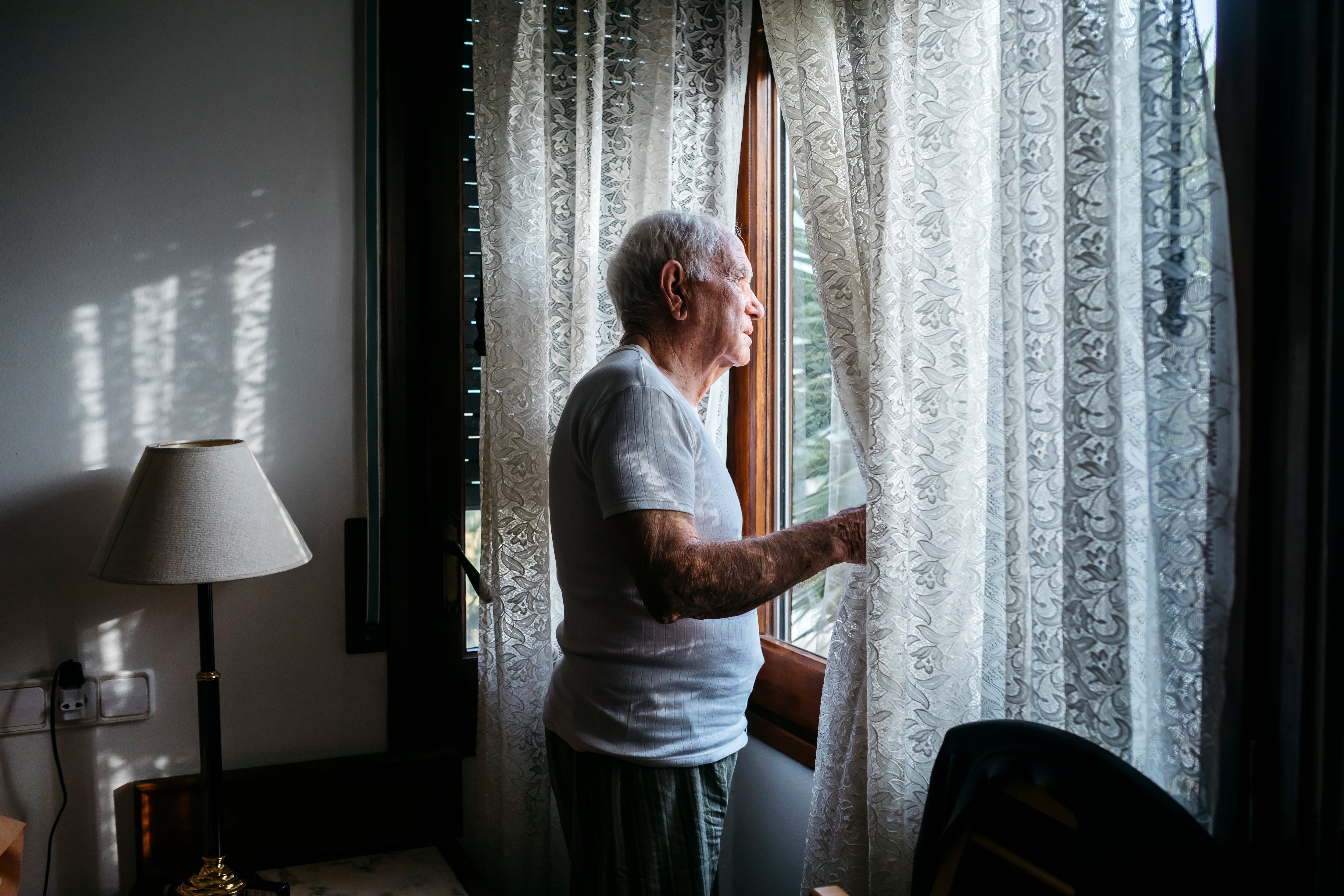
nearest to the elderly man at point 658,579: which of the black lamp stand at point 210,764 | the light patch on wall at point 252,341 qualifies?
the black lamp stand at point 210,764

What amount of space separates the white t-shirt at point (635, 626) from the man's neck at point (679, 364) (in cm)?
6

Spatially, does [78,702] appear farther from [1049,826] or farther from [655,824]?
[1049,826]

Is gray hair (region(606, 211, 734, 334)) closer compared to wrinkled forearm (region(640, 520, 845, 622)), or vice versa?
wrinkled forearm (region(640, 520, 845, 622))

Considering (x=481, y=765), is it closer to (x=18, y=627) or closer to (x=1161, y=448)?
(x=18, y=627)

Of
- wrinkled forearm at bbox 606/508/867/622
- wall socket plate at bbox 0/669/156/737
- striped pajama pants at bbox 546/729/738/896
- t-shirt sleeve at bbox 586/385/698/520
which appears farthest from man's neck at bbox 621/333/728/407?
wall socket plate at bbox 0/669/156/737

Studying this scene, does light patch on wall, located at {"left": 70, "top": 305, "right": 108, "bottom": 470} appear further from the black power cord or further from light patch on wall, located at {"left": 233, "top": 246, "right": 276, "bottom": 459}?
the black power cord

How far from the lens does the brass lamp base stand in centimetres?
141

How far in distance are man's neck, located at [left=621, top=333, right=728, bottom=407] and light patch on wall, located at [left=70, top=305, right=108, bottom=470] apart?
3.33 ft

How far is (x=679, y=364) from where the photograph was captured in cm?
132

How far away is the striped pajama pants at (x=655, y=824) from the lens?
1188 mm

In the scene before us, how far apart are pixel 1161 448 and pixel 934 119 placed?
0.49m

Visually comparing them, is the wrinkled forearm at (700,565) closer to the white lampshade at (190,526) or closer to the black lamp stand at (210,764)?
the white lampshade at (190,526)

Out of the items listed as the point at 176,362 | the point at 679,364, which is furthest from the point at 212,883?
the point at 679,364

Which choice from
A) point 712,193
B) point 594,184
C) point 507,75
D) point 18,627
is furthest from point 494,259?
point 18,627
